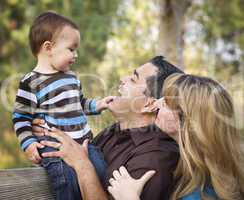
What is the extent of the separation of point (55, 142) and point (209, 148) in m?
0.68

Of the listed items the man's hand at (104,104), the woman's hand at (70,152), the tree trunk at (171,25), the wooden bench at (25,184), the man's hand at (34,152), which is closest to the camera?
the wooden bench at (25,184)

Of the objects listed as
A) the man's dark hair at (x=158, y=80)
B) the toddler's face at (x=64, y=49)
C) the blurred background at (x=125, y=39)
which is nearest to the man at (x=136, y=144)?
the man's dark hair at (x=158, y=80)

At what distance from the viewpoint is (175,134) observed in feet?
7.52

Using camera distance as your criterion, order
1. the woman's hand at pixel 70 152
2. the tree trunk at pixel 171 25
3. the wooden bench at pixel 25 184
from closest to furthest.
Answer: the wooden bench at pixel 25 184, the woman's hand at pixel 70 152, the tree trunk at pixel 171 25

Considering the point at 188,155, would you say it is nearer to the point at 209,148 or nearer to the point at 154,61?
the point at 209,148

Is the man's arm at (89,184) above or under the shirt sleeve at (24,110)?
under

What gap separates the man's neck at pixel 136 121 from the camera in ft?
8.50

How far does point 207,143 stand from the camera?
7.03 ft

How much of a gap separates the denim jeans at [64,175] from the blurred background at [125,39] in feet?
5.40

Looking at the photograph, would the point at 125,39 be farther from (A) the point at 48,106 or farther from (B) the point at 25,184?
(B) the point at 25,184

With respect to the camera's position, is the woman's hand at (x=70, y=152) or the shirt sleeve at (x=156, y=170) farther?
the woman's hand at (x=70, y=152)

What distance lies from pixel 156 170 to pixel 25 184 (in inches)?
20.4

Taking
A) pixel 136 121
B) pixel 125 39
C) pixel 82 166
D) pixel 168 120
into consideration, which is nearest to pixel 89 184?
pixel 82 166

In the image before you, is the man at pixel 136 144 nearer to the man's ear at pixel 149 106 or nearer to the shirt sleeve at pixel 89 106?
the man's ear at pixel 149 106
